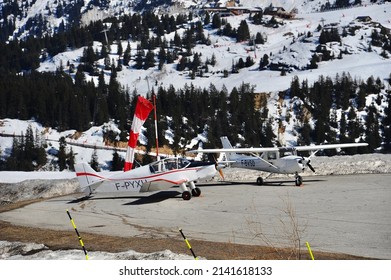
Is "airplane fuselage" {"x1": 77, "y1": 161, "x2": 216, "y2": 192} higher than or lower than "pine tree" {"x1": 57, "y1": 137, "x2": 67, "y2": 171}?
higher

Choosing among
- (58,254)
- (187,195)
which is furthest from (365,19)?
(58,254)

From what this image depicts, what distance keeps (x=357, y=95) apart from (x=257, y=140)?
29.6 meters

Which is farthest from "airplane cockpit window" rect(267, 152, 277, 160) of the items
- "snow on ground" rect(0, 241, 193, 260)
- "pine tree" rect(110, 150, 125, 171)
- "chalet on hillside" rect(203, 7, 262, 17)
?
"chalet on hillside" rect(203, 7, 262, 17)

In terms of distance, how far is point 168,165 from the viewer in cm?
1994

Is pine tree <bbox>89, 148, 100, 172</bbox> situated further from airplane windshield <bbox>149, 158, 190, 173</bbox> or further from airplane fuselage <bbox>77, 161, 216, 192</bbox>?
airplane windshield <bbox>149, 158, 190, 173</bbox>

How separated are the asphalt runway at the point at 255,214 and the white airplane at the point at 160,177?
2.16ft

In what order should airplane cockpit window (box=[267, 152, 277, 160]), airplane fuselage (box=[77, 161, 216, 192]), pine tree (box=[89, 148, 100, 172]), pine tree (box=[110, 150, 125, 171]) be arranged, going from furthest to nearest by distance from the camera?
pine tree (box=[110, 150, 125, 171]) < pine tree (box=[89, 148, 100, 172]) < airplane cockpit window (box=[267, 152, 277, 160]) < airplane fuselage (box=[77, 161, 216, 192])

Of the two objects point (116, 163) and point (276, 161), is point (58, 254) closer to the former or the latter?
point (276, 161)

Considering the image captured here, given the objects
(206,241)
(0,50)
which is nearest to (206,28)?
(0,50)

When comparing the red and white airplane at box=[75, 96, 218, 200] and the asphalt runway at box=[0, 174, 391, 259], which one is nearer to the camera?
the asphalt runway at box=[0, 174, 391, 259]

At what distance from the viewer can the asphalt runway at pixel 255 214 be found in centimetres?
1182

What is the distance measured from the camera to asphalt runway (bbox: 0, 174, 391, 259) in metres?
11.8
